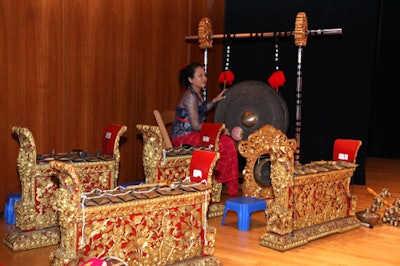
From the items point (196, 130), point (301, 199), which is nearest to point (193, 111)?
point (196, 130)

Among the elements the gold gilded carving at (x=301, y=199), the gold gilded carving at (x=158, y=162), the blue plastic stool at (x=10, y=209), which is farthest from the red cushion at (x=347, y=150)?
the blue plastic stool at (x=10, y=209)

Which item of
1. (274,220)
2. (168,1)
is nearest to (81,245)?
(274,220)

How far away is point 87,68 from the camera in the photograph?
449 cm

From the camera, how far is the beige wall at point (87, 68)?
3.90 m

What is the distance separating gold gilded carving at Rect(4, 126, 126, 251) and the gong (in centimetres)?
197

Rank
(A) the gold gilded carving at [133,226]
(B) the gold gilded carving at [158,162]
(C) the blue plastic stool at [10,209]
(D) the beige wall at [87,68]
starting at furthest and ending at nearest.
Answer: (D) the beige wall at [87,68] → (C) the blue plastic stool at [10,209] → (B) the gold gilded carving at [158,162] → (A) the gold gilded carving at [133,226]

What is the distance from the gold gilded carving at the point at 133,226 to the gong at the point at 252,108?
2.22 metres

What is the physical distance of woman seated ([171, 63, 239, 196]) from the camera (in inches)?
172

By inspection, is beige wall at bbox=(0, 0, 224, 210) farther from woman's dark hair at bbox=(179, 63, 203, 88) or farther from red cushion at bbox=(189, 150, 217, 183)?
red cushion at bbox=(189, 150, 217, 183)

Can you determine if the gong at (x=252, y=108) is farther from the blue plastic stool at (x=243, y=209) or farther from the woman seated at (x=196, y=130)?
the blue plastic stool at (x=243, y=209)

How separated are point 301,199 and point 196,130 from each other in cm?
144

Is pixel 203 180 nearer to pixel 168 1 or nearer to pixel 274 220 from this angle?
pixel 274 220

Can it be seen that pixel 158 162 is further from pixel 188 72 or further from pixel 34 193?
Result: pixel 188 72

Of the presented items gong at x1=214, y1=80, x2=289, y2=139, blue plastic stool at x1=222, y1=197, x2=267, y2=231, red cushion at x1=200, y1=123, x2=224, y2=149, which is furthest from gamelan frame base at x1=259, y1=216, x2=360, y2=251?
gong at x1=214, y1=80, x2=289, y2=139
